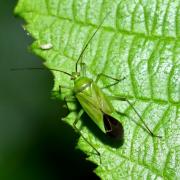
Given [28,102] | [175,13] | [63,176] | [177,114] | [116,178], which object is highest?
[175,13]

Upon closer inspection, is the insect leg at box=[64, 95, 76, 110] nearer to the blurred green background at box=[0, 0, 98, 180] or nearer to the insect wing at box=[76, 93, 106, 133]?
the insect wing at box=[76, 93, 106, 133]

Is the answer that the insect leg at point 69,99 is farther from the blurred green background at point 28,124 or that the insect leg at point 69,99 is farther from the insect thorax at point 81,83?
the blurred green background at point 28,124

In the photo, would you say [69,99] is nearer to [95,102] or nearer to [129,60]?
[95,102]

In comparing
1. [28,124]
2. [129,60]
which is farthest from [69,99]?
[28,124]

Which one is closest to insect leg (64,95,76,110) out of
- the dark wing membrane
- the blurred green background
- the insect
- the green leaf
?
the insect

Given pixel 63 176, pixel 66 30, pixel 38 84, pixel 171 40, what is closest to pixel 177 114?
pixel 171 40

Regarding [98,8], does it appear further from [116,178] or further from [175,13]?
[116,178]

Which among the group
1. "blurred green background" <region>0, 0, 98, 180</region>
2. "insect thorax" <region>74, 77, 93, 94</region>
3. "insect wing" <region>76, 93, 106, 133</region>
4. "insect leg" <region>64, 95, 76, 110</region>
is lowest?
"blurred green background" <region>0, 0, 98, 180</region>
